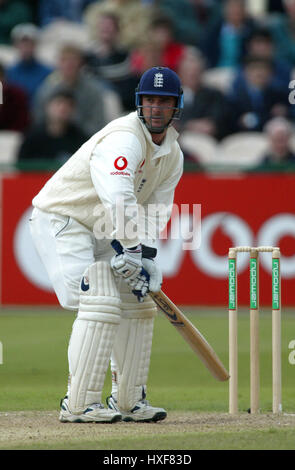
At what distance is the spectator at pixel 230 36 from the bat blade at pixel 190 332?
30.6 feet

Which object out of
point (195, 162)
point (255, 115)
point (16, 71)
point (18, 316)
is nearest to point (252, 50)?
point (255, 115)

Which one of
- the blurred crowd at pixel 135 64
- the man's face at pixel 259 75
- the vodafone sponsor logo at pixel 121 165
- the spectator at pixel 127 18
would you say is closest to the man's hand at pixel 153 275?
the vodafone sponsor logo at pixel 121 165

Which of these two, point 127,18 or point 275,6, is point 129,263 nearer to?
point 127,18

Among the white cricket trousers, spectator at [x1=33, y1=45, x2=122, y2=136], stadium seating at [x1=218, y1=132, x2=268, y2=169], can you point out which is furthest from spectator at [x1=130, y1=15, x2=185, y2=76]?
the white cricket trousers

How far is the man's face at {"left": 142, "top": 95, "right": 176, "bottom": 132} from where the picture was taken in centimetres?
572

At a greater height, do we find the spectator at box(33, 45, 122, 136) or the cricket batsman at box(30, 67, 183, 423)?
the spectator at box(33, 45, 122, 136)

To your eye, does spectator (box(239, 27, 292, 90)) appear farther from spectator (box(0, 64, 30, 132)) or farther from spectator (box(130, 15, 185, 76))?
spectator (box(0, 64, 30, 132))

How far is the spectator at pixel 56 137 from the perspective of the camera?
1308 cm

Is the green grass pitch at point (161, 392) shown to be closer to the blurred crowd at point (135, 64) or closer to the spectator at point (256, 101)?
the blurred crowd at point (135, 64)

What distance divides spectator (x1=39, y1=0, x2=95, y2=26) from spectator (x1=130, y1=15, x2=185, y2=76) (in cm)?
165

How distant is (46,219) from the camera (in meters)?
5.97

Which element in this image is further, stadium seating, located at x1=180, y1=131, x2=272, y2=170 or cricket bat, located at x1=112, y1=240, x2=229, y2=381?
stadium seating, located at x1=180, y1=131, x2=272, y2=170

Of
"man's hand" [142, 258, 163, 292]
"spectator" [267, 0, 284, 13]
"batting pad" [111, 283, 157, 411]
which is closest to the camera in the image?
"man's hand" [142, 258, 163, 292]
